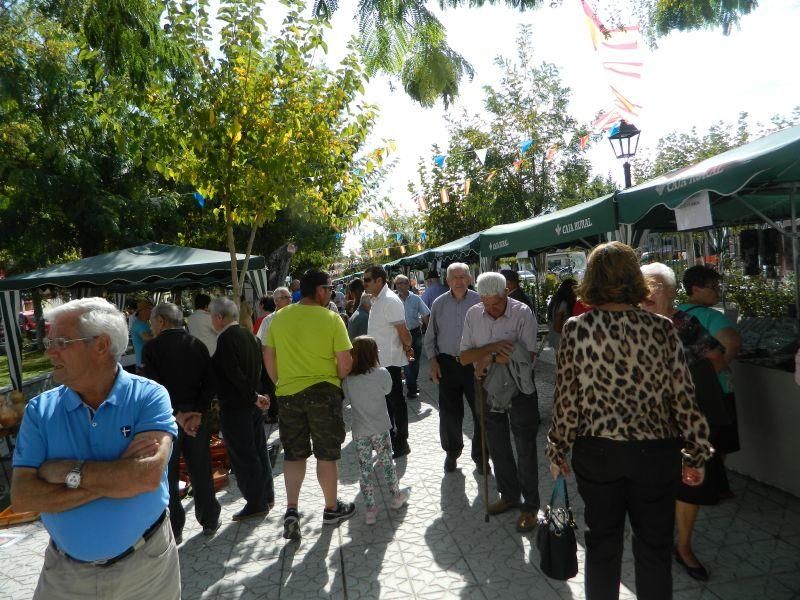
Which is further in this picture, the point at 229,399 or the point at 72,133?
the point at 72,133

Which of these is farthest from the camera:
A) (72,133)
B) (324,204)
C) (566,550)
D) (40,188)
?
(40,188)

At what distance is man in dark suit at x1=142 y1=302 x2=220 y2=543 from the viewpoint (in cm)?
428

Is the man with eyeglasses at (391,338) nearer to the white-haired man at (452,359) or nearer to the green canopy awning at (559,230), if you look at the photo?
the white-haired man at (452,359)

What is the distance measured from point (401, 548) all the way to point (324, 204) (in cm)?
504

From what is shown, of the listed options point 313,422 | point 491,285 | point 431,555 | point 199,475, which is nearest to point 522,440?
point 431,555

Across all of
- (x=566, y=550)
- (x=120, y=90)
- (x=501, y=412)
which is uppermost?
(x=120, y=90)

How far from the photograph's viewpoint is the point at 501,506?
4.38 metres

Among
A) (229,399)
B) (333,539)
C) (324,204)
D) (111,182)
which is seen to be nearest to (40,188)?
(111,182)

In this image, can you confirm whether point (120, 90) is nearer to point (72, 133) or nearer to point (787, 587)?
point (787, 587)

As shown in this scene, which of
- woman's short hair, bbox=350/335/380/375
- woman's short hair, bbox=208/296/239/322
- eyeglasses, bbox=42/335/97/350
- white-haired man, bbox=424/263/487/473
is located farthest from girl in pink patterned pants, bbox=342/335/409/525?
eyeglasses, bbox=42/335/97/350

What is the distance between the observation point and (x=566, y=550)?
9.14 ft

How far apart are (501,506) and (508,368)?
1078 millimetres

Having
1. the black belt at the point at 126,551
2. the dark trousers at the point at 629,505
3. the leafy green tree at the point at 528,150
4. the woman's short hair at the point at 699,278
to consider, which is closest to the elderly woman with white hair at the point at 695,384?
the woman's short hair at the point at 699,278

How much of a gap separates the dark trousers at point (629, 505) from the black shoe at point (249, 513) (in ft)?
9.69
